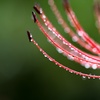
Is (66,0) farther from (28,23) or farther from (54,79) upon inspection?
(54,79)

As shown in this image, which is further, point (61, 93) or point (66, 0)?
point (61, 93)

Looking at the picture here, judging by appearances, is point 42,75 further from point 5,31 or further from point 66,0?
point 66,0

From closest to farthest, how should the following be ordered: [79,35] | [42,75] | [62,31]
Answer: [79,35] < [62,31] < [42,75]

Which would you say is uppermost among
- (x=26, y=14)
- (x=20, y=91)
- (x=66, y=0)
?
(x=26, y=14)

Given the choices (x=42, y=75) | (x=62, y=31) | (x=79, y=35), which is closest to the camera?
(x=79, y=35)

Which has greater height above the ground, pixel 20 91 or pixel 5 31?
pixel 5 31

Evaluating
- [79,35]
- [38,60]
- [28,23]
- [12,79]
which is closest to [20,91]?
[12,79]
